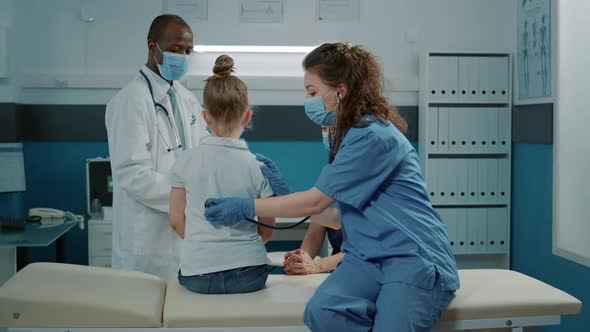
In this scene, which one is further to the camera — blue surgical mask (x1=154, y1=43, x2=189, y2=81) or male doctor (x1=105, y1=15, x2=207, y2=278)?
blue surgical mask (x1=154, y1=43, x2=189, y2=81)

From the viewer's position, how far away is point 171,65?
8.07ft

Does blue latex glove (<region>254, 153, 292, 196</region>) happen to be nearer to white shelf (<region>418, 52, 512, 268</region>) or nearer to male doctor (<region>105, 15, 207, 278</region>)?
male doctor (<region>105, 15, 207, 278</region>)

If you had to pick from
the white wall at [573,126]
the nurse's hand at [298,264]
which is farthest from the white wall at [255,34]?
the nurse's hand at [298,264]

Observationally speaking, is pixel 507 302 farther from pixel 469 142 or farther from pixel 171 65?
pixel 469 142

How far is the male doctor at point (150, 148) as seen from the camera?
7.52ft

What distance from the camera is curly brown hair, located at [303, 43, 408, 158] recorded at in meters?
1.84

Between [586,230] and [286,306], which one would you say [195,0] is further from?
[286,306]

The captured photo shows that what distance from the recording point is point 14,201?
3957 millimetres

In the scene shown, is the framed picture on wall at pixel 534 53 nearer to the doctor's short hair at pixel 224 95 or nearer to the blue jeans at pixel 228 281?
the doctor's short hair at pixel 224 95

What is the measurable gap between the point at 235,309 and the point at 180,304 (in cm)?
15

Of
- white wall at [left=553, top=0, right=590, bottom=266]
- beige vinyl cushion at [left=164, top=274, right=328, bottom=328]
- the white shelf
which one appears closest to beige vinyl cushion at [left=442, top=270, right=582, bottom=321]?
beige vinyl cushion at [left=164, top=274, right=328, bottom=328]

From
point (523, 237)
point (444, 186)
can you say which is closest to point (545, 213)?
point (523, 237)

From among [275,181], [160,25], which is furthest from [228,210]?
[160,25]

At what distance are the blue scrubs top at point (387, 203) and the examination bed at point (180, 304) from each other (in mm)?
167
